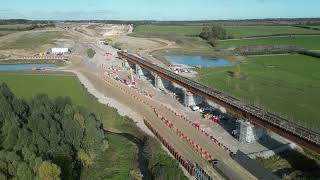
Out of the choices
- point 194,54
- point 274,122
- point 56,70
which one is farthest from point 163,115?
point 194,54

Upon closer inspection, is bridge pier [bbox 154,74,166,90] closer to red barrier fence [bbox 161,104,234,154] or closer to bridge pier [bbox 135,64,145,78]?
red barrier fence [bbox 161,104,234,154]

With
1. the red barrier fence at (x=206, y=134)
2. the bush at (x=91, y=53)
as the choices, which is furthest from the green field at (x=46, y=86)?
the bush at (x=91, y=53)

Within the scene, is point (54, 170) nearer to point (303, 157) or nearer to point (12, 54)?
point (303, 157)

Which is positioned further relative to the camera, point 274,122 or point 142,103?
point 142,103

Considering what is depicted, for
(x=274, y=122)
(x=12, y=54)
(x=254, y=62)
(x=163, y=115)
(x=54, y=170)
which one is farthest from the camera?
(x=12, y=54)

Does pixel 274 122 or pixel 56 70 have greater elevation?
pixel 274 122

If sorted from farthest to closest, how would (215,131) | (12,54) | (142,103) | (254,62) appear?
(12,54)
(254,62)
(142,103)
(215,131)

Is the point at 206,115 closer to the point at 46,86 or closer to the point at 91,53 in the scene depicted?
the point at 46,86

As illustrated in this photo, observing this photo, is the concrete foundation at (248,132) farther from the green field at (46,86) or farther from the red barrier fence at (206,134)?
the green field at (46,86)
